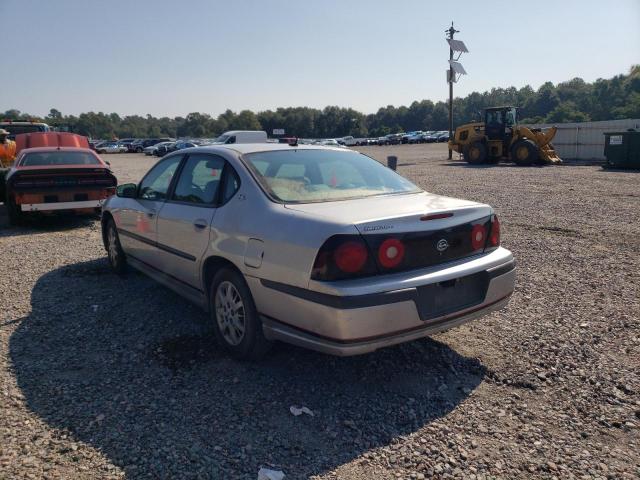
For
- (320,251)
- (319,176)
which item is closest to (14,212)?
(319,176)

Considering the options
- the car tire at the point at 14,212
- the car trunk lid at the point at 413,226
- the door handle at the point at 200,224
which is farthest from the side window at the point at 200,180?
the car tire at the point at 14,212

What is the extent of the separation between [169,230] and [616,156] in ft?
72.1

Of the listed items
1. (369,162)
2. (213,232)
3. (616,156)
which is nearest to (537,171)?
(616,156)

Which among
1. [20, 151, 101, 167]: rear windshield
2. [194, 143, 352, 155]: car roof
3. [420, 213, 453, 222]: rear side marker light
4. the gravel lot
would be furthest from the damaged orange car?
[420, 213, 453, 222]: rear side marker light

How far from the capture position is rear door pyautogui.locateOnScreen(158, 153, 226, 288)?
4164 mm

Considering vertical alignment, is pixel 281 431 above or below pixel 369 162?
below

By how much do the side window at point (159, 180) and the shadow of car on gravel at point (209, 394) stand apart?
47.5 inches

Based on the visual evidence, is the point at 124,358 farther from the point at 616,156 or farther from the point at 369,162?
the point at 616,156

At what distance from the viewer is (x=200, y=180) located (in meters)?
4.45

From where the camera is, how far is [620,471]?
Result: 2.62 m

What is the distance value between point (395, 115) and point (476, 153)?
11872 cm

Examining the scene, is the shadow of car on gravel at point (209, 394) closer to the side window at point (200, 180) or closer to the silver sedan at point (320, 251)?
the silver sedan at point (320, 251)

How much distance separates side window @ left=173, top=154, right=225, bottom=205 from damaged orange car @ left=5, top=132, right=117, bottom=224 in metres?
5.49

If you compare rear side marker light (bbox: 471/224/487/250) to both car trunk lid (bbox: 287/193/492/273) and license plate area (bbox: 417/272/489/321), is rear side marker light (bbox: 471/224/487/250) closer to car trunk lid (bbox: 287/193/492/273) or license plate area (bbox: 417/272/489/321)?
car trunk lid (bbox: 287/193/492/273)
